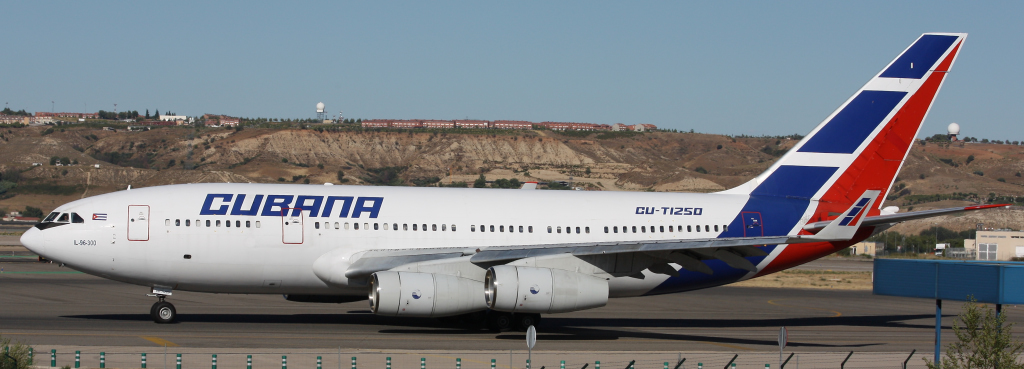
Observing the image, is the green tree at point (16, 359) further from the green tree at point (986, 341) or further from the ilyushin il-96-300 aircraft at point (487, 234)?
the green tree at point (986, 341)

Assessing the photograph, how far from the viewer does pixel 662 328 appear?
30016 millimetres

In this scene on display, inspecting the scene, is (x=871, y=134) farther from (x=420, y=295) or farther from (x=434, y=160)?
(x=434, y=160)

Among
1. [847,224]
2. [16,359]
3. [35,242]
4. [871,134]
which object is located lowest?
[16,359]

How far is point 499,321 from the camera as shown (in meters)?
27.2

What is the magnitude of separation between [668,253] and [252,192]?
1239 cm

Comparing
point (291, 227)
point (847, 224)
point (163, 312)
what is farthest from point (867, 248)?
point (163, 312)

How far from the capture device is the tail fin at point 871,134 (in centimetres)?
3003

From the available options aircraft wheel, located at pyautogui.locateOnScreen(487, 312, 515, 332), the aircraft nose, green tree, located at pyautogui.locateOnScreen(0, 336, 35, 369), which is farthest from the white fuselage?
green tree, located at pyautogui.locateOnScreen(0, 336, 35, 369)

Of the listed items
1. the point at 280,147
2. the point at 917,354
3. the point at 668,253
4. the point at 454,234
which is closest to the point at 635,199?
the point at 668,253

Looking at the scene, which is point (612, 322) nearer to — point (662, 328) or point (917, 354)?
point (662, 328)

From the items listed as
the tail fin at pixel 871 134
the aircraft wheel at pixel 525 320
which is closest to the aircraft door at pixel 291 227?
the aircraft wheel at pixel 525 320

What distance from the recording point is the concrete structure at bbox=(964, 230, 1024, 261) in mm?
70562

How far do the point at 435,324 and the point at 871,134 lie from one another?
52.0ft

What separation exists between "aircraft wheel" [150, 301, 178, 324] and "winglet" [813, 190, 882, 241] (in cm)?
1855
